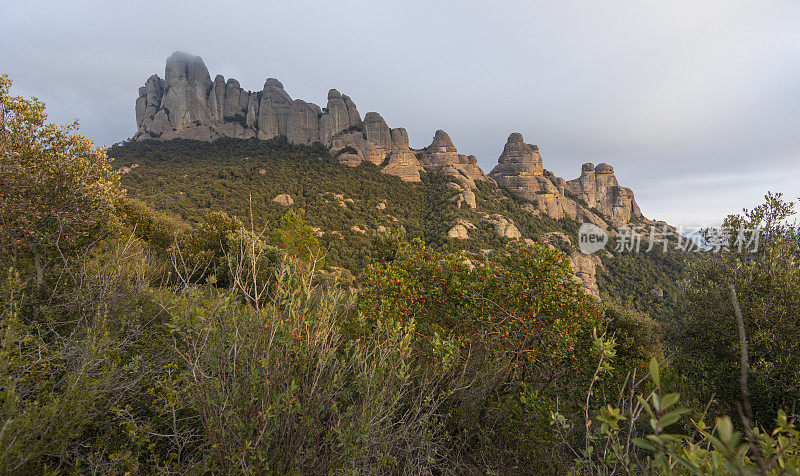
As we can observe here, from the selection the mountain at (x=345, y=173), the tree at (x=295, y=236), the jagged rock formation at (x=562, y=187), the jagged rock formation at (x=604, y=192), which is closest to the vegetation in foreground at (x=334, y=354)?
the tree at (x=295, y=236)

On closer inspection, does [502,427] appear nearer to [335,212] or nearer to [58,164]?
[58,164]

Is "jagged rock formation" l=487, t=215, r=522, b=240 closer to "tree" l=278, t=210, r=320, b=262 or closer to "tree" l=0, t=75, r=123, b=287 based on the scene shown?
"tree" l=278, t=210, r=320, b=262

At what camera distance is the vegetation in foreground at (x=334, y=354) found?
8.13 ft

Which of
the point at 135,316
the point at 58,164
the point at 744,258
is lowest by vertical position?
the point at 135,316

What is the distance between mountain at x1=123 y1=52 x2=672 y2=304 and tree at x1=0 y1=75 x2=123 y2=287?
26.9 m

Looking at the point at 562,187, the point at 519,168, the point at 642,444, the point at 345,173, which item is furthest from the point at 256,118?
the point at 642,444

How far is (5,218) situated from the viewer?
16.8 feet

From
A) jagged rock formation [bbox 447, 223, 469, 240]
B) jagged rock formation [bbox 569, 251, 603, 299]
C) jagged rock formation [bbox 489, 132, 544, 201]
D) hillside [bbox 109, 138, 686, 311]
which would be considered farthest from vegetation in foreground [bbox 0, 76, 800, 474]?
jagged rock formation [bbox 489, 132, 544, 201]

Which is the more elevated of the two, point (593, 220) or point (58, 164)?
point (593, 220)

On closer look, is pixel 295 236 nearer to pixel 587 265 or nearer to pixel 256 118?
pixel 587 265

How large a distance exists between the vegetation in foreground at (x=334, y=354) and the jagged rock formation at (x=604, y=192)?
87079 millimetres

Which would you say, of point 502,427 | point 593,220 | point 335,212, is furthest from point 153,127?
point 593,220

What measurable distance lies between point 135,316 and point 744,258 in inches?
459

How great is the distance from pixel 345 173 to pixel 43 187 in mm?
51856
